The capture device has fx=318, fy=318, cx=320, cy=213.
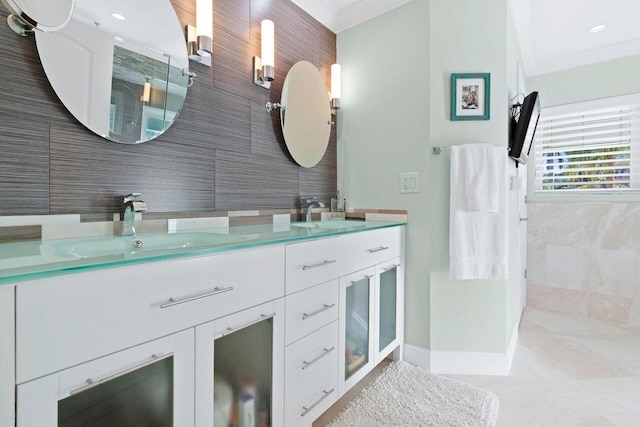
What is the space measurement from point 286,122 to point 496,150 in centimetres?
122

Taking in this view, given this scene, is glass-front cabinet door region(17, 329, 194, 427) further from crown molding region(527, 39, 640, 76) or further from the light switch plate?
crown molding region(527, 39, 640, 76)

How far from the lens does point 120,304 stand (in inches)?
29.1

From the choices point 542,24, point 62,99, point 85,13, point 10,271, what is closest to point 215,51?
point 85,13

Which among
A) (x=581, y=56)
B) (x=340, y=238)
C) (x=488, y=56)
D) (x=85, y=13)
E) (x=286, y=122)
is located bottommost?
(x=340, y=238)

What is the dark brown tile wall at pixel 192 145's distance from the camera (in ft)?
3.34

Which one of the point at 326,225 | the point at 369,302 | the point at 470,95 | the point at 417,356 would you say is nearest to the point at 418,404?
the point at 417,356

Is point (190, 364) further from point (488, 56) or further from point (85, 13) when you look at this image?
point (488, 56)

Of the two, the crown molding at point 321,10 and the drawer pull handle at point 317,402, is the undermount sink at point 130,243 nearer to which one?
the drawer pull handle at point 317,402

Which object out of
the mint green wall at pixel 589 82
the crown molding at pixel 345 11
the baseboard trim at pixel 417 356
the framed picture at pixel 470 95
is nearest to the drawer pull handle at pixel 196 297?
the baseboard trim at pixel 417 356

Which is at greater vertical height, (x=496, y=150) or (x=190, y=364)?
(x=496, y=150)

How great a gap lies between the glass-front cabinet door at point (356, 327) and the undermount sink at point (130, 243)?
25.5 inches

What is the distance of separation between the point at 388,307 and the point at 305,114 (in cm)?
130

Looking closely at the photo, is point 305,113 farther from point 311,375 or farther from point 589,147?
point 589,147

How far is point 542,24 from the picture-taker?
235 cm
